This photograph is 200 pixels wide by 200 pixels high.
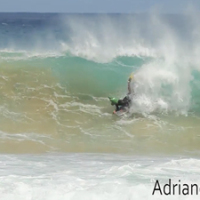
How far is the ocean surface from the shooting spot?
30.4 ft

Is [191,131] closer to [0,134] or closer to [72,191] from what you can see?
[0,134]

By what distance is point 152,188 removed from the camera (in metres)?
8.74

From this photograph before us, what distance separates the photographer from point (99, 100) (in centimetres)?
1702

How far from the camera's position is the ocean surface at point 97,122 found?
30.4ft

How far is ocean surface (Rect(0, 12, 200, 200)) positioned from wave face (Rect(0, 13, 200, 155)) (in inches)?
1.3

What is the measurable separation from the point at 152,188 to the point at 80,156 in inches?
137

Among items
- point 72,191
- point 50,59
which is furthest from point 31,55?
point 72,191

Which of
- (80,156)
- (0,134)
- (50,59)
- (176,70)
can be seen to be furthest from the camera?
(50,59)

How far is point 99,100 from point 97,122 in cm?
203

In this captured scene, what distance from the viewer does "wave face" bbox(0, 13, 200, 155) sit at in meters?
13.5

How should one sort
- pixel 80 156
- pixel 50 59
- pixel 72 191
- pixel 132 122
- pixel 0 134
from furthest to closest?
1. pixel 50 59
2. pixel 132 122
3. pixel 0 134
4. pixel 80 156
5. pixel 72 191

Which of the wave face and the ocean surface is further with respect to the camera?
the wave face

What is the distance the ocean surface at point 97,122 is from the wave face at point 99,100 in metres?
0.03

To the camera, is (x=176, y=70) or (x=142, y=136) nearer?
(x=142, y=136)
